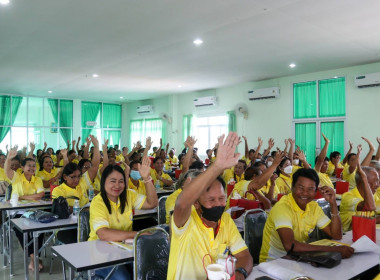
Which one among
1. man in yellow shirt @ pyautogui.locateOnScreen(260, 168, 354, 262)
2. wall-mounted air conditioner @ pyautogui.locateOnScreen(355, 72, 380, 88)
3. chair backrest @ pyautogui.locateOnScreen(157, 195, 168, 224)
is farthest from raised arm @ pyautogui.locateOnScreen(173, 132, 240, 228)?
wall-mounted air conditioner @ pyautogui.locateOnScreen(355, 72, 380, 88)

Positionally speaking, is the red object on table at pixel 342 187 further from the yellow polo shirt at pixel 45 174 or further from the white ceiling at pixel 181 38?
the yellow polo shirt at pixel 45 174

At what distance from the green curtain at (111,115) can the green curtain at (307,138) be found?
31.7 ft

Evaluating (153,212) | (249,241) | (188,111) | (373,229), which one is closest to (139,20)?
(153,212)

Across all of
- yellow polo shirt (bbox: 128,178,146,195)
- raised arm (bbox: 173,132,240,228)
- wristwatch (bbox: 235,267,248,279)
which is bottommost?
wristwatch (bbox: 235,267,248,279)

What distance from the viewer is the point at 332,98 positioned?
9.55 meters

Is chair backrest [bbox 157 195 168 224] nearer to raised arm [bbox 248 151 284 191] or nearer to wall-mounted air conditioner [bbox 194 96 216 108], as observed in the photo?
raised arm [bbox 248 151 284 191]

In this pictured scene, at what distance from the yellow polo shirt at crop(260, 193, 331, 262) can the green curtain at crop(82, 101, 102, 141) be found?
14528mm

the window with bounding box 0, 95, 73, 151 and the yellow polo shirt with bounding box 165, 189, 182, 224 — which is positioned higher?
the window with bounding box 0, 95, 73, 151

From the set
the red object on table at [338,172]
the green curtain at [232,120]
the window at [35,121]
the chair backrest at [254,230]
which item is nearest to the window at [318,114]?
the green curtain at [232,120]

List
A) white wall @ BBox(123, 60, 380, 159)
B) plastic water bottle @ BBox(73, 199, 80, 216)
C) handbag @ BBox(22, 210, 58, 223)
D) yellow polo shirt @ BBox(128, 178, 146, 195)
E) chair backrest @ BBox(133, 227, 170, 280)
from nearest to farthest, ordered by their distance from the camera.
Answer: chair backrest @ BBox(133, 227, 170, 280), handbag @ BBox(22, 210, 58, 223), plastic water bottle @ BBox(73, 199, 80, 216), yellow polo shirt @ BBox(128, 178, 146, 195), white wall @ BBox(123, 60, 380, 159)

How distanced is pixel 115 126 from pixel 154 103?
2.83 m

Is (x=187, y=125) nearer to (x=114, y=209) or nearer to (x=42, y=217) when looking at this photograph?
(x=42, y=217)

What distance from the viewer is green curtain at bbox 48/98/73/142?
15469 millimetres

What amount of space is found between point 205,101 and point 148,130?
4.17 metres
